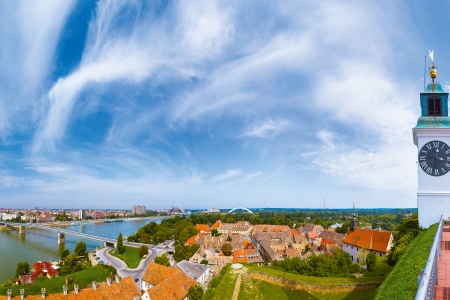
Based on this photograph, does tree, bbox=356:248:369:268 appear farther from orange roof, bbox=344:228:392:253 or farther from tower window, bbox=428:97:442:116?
tower window, bbox=428:97:442:116

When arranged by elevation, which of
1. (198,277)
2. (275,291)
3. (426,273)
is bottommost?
(198,277)

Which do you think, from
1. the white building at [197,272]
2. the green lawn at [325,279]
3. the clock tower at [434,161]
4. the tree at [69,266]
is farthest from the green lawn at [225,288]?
the tree at [69,266]

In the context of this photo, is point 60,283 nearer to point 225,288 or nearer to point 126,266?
point 126,266

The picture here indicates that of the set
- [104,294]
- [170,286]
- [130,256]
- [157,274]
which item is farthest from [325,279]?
[130,256]

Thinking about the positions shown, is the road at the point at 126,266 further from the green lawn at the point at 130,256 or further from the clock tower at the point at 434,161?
the clock tower at the point at 434,161

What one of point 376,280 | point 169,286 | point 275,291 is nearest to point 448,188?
point 376,280

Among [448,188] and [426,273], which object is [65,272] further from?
[426,273]

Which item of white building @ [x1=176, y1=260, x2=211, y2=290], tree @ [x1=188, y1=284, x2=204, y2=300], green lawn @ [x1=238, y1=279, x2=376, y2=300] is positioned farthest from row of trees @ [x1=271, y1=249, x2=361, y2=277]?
white building @ [x1=176, y1=260, x2=211, y2=290]
